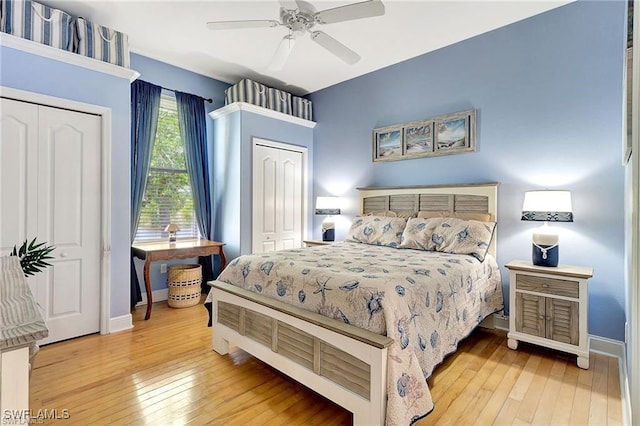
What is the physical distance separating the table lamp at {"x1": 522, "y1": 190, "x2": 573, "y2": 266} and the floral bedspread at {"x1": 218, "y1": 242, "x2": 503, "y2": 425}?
0.44 m

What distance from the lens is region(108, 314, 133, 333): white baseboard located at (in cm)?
297

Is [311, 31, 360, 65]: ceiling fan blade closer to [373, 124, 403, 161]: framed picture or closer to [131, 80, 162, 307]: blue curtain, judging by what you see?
[373, 124, 403, 161]: framed picture

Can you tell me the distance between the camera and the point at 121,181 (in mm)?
3057

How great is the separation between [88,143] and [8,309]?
2333 millimetres

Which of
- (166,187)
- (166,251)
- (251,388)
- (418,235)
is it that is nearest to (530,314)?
(418,235)

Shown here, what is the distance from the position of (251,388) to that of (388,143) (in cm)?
311

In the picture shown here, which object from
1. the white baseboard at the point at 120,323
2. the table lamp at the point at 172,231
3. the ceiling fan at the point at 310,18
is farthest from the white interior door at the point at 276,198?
the ceiling fan at the point at 310,18

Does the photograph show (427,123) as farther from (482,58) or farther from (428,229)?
(428,229)

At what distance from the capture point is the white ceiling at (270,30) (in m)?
2.80

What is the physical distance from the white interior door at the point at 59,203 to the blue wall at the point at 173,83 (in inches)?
36.0

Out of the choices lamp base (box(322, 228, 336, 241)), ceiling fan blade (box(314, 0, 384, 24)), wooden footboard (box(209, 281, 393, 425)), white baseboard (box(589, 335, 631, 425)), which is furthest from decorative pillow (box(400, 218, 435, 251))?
ceiling fan blade (box(314, 0, 384, 24))

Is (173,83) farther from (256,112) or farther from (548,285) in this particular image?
(548,285)

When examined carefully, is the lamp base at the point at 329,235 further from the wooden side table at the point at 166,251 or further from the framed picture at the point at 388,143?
the wooden side table at the point at 166,251

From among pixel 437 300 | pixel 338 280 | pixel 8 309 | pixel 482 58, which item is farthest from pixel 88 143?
pixel 482 58
